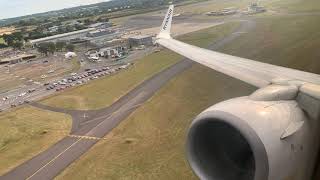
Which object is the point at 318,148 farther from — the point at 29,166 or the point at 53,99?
the point at 53,99

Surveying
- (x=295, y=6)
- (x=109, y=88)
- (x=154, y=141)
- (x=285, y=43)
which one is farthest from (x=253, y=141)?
(x=295, y=6)

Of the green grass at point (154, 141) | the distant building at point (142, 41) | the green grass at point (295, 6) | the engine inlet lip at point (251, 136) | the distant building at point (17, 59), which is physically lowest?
the distant building at point (17, 59)

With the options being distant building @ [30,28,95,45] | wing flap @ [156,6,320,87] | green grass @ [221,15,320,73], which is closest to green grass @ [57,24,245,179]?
green grass @ [221,15,320,73]

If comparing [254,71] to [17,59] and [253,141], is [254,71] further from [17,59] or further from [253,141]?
[17,59]

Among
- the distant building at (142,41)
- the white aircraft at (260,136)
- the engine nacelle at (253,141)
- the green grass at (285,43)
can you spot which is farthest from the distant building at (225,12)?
the engine nacelle at (253,141)

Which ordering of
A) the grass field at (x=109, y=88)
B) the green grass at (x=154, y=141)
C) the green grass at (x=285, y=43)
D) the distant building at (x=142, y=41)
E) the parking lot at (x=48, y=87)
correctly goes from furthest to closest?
the distant building at (x=142, y=41)
the parking lot at (x=48, y=87)
the grass field at (x=109, y=88)
the green grass at (x=285, y=43)
the green grass at (x=154, y=141)

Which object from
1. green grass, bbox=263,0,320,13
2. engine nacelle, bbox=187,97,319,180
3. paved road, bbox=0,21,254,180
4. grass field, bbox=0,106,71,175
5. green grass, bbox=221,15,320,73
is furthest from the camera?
green grass, bbox=263,0,320,13

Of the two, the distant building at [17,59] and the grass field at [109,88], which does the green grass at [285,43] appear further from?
the distant building at [17,59]

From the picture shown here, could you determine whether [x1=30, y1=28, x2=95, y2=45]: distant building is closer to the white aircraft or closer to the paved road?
the paved road
